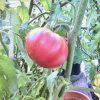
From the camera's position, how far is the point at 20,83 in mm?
717

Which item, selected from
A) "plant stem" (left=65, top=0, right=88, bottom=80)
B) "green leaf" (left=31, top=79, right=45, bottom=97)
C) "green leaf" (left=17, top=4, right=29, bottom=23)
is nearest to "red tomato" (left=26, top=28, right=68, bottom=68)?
"plant stem" (left=65, top=0, right=88, bottom=80)

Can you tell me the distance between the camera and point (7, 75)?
575 millimetres

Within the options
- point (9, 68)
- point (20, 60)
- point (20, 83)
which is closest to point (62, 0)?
point (20, 60)

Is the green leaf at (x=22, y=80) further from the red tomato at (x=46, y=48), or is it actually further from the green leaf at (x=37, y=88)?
the red tomato at (x=46, y=48)

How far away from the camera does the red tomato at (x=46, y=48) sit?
1.85 feet

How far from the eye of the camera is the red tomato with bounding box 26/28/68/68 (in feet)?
1.85

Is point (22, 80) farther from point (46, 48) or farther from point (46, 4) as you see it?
point (46, 4)

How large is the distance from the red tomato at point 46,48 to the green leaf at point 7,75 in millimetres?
43

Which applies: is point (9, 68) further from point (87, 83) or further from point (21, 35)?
point (87, 83)

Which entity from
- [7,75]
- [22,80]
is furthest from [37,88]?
[7,75]

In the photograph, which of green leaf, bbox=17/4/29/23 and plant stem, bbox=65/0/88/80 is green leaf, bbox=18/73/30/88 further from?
green leaf, bbox=17/4/29/23

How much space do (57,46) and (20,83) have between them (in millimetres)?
187

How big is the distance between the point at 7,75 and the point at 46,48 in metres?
0.09

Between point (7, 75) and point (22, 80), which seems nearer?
point (7, 75)
